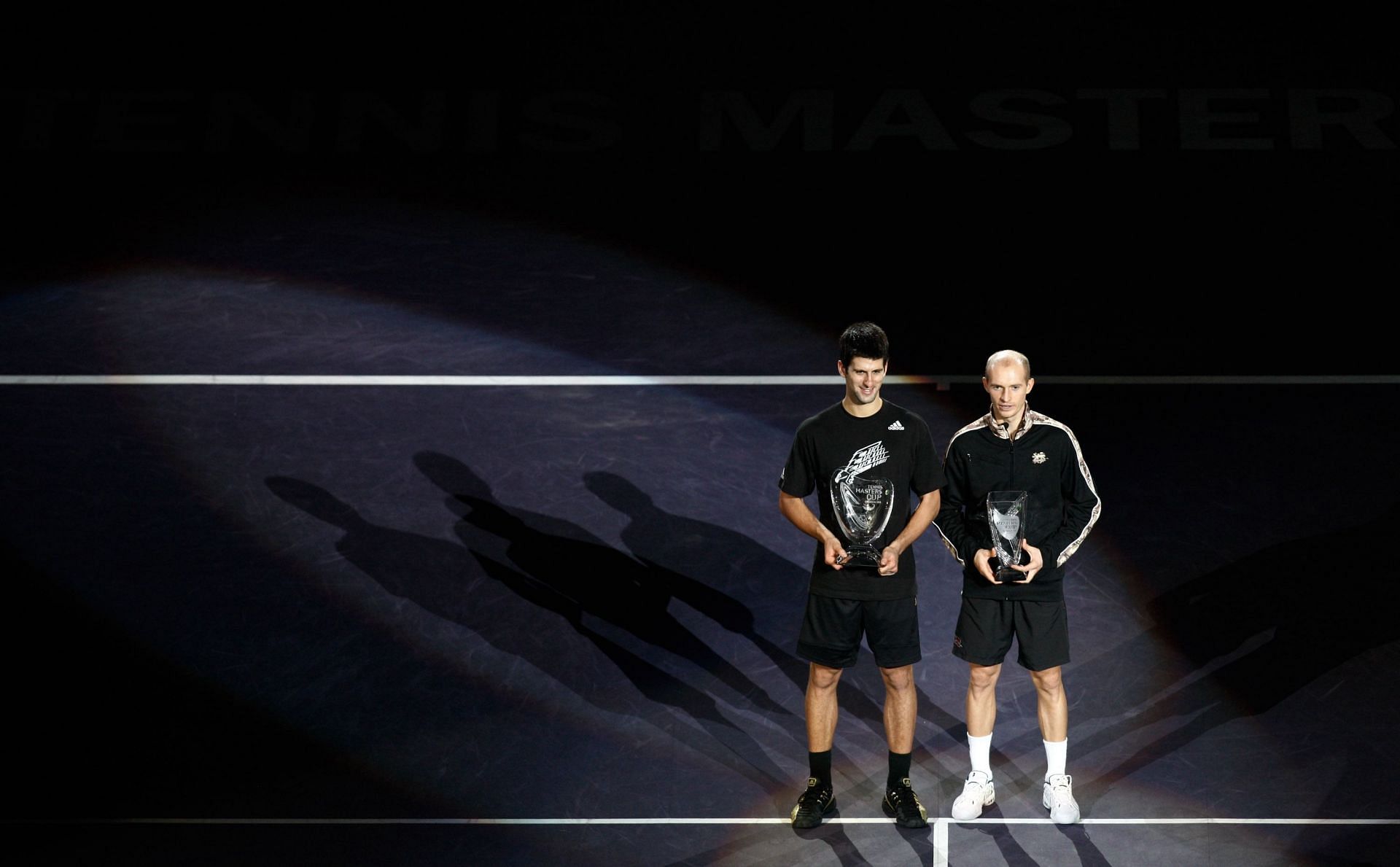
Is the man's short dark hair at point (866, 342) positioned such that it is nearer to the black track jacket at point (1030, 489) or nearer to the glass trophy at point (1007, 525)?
the black track jacket at point (1030, 489)

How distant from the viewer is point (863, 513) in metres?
4.63

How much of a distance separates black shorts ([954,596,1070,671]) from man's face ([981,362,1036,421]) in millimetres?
732

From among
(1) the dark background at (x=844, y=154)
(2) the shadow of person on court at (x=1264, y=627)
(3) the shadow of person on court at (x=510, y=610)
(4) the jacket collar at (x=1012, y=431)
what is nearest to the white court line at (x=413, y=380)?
(1) the dark background at (x=844, y=154)

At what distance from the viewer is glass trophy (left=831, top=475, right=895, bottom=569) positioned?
4613 mm

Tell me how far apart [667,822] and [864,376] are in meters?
1.90

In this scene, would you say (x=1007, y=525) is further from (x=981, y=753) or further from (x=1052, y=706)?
(x=981, y=753)

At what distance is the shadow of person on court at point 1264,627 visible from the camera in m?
5.61

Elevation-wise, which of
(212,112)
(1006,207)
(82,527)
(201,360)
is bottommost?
(82,527)

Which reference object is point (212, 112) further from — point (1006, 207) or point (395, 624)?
point (1006, 207)

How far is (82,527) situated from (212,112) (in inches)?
114

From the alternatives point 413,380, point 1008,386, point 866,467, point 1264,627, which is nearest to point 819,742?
point 866,467

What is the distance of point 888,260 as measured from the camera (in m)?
7.35

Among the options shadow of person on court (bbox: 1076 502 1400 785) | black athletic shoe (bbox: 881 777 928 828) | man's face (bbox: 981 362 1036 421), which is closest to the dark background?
shadow of person on court (bbox: 1076 502 1400 785)

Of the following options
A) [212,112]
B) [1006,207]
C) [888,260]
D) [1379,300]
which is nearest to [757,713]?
[888,260]
